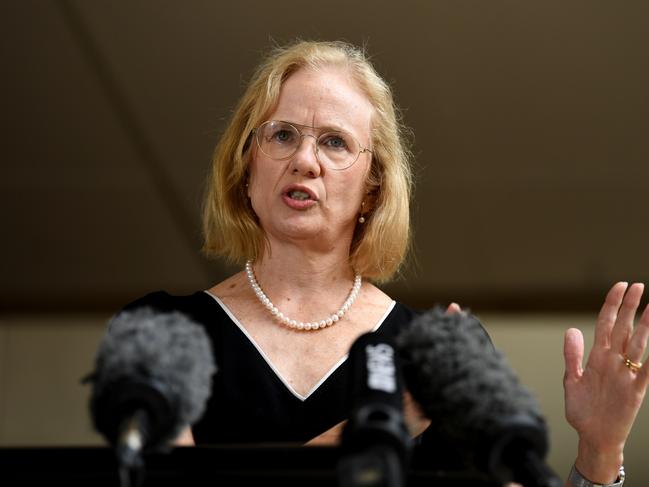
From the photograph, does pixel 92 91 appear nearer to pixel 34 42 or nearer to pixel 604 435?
pixel 34 42

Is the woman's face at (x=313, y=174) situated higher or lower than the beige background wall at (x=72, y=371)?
higher

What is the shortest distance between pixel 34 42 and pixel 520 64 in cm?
221

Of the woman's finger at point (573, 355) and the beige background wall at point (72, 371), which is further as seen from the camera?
the beige background wall at point (72, 371)

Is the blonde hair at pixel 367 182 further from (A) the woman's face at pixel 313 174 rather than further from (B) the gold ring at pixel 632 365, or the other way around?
(B) the gold ring at pixel 632 365

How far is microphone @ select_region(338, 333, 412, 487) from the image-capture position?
3.20ft

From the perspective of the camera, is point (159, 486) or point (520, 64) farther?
point (520, 64)

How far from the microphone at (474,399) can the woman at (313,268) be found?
1.50 feet

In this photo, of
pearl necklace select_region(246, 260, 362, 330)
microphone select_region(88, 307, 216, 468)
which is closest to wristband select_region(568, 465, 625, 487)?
pearl necklace select_region(246, 260, 362, 330)

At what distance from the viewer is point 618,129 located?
482cm

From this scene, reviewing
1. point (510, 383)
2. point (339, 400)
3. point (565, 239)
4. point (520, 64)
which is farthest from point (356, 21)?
point (510, 383)

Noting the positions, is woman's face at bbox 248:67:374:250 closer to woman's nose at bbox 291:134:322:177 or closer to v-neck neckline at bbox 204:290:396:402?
woman's nose at bbox 291:134:322:177

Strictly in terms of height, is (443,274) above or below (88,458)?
below

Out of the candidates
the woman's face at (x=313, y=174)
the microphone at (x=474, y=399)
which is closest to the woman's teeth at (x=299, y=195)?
the woman's face at (x=313, y=174)

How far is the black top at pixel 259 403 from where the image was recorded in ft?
6.16
